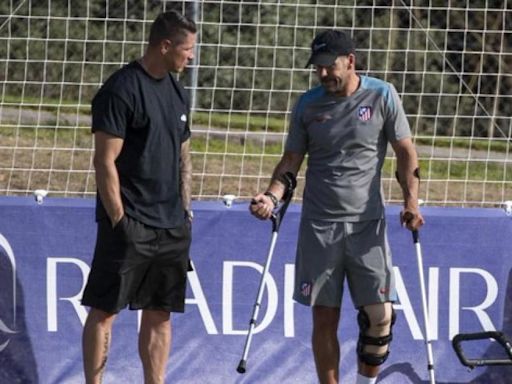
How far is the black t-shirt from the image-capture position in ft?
23.8

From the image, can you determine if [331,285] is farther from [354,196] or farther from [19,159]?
[19,159]

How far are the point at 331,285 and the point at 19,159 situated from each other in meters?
3.18

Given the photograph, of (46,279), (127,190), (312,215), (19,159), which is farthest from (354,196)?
(19,159)

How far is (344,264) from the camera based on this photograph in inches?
304

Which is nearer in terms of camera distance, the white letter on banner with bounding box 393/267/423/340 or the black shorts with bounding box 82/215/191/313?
the black shorts with bounding box 82/215/191/313

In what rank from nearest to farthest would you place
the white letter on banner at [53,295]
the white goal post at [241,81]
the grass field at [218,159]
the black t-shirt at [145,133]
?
the black t-shirt at [145,133], the white letter on banner at [53,295], the white goal post at [241,81], the grass field at [218,159]

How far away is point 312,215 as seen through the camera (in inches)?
304

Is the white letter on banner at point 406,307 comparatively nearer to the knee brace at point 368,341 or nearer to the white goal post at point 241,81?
the knee brace at point 368,341

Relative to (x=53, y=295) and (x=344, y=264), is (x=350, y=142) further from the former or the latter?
(x=53, y=295)

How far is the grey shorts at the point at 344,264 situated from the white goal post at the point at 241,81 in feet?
6.32

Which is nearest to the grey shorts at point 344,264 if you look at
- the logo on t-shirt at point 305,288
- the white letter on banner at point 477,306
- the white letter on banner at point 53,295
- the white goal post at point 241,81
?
the logo on t-shirt at point 305,288

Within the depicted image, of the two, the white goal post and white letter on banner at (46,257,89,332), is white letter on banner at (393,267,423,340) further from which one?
white letter on banner at (46,257,89,332)

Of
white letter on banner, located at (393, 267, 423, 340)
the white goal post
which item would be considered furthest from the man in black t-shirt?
the white goal post

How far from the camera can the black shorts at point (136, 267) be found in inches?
293
